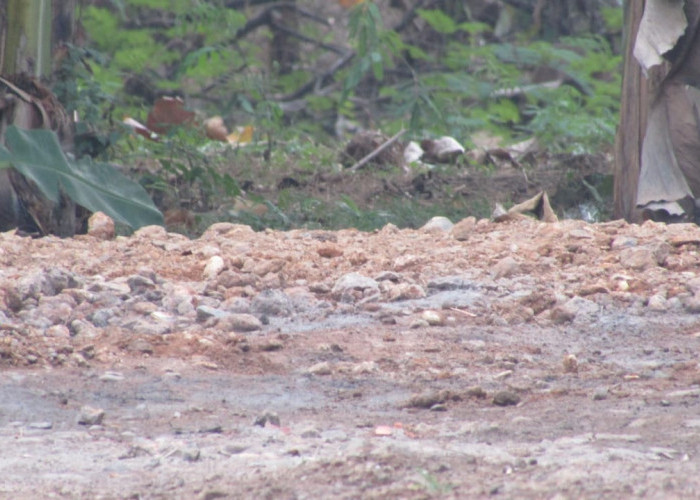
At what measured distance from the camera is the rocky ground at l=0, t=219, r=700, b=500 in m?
2.09

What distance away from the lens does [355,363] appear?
10.1 ft

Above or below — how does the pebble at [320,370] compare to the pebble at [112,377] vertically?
above

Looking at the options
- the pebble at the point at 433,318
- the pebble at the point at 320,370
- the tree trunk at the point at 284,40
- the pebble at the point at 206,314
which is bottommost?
the pebble at the point at 320,370

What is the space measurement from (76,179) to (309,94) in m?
7.06

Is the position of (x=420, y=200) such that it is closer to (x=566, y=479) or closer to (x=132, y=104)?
(x=132, y=104)

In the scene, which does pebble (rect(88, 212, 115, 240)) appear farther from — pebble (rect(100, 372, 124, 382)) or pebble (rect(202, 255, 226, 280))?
pebble (rect(100, 372, 124, 382))

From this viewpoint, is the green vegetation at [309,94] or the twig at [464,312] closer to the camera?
the twig at [464,312]

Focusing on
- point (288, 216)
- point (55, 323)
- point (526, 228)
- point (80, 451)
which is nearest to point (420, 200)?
point (288, 216)

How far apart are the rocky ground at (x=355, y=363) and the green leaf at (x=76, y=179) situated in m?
0.40

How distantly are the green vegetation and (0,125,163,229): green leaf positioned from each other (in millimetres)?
773

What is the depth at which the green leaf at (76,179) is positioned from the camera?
4789 mm

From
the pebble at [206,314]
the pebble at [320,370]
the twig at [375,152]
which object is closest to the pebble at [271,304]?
the pebble at [206,314]

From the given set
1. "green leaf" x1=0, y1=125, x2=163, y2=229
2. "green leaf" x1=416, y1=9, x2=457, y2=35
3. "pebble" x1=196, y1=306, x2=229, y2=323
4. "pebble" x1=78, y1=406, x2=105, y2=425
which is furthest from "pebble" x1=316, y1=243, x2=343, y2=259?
"green leaf" x1=416, y1=9, x2=457, y2=35

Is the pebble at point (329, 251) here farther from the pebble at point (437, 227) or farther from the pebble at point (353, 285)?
the pebble at point (437, 227)
